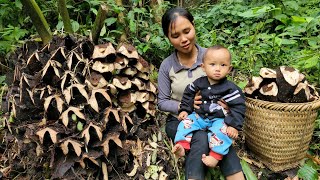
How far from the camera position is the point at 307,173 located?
2311 mm

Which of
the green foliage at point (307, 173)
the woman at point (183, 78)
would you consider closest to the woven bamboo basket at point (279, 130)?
the green foliage at point (307, 173)

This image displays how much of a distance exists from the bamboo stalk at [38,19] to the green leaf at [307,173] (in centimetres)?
209

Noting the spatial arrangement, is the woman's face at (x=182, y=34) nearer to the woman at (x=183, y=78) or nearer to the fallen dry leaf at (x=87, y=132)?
the woman at (x=183, y=78)

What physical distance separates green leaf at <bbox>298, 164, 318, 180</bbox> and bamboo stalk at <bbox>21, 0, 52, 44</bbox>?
209cm

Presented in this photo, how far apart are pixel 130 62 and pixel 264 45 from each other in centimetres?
133

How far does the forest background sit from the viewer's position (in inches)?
116

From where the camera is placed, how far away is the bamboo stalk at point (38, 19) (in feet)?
8.29

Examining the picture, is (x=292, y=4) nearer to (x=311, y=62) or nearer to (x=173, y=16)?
(x=311, y=62)

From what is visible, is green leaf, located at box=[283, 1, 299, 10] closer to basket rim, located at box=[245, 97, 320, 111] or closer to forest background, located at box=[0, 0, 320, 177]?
forest background, located at box=[0, 0, 320, 177]

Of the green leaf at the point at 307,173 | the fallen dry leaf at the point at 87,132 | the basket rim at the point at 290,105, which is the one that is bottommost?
the green leaf at the point at 307,173

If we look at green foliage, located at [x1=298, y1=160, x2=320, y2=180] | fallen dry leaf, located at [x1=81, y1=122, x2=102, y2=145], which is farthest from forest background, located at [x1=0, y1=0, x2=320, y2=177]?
fallen dry leaf, located at [x1=81, y1=122, x2=102, y2=145]

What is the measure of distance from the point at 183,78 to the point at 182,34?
335mm

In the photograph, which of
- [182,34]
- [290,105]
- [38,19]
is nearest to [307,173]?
[290,105]

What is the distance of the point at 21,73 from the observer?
248 centimetres
